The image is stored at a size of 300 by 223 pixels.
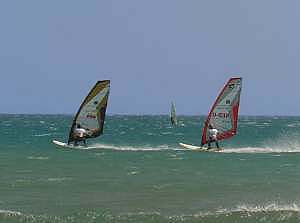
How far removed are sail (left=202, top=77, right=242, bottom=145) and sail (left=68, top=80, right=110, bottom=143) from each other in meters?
7.01

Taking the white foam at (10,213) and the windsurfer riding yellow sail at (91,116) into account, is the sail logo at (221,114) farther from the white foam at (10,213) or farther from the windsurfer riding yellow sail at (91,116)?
the white foam at (10,213)

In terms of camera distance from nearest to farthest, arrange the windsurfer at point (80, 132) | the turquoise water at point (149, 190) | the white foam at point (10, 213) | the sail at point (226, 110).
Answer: the white foam at point (10, 213) < the turquoise water at point (149, 190) < the sail at point (226, 110) < the windsurfer at point (80, 132)

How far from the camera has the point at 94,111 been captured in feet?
131

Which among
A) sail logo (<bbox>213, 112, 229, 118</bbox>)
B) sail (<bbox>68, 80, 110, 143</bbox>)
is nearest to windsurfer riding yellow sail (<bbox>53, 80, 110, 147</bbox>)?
sail (<bbox>68, 80, 110, 143</bbox>)

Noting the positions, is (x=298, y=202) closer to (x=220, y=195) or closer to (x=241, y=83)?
(x=220, y=195)

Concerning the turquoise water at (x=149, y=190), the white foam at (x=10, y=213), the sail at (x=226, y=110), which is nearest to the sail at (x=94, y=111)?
the turquoise water at (x=149, y=190)

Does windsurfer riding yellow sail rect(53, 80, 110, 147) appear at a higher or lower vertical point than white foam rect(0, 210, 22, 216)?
lower

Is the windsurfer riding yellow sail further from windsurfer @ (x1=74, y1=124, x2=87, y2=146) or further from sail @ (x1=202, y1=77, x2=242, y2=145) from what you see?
sail @ (x1=202, y1=77, x2=242, y2=145)

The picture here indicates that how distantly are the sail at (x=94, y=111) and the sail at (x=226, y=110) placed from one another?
23.0 ft

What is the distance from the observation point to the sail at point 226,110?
36281 mm

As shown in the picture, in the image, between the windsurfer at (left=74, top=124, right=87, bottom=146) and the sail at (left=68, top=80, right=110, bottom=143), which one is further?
the sail at (left=68, top=80, right=110, bottom=143)

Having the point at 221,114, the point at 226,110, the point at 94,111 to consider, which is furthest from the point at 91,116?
the point at 226,110

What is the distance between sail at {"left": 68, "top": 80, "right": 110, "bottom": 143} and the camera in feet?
131

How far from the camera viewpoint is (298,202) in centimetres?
1953
